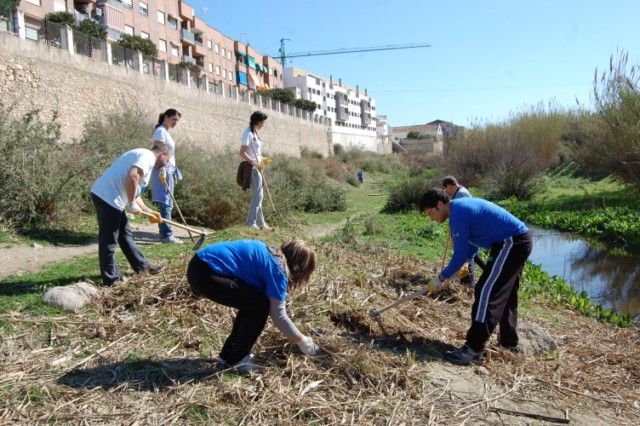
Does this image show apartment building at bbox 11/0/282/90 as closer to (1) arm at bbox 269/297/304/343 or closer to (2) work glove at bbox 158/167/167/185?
(2) work glove at bbox 158/167/167/185

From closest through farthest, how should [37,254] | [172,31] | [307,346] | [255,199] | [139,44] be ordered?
1. [307,346]
2. [37,254]
3. [255,199]
4. [139,44]
5. [172,31]

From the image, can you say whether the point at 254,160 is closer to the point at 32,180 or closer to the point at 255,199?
the point at 255,199

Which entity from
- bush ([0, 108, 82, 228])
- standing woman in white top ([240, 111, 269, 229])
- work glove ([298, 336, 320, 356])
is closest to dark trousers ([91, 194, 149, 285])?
work glove ([298, 336, 320, 356])

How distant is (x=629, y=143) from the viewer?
18281 mm

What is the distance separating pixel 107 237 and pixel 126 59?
58.3ft

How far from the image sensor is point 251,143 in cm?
859

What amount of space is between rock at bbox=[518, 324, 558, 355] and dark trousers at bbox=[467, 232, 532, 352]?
584 millimetres

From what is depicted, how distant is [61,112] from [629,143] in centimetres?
1795

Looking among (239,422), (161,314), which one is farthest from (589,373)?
(161,314)

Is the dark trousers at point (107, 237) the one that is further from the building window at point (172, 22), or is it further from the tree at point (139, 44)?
the building window at point (172, 22)

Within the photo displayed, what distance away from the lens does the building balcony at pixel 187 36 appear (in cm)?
5162

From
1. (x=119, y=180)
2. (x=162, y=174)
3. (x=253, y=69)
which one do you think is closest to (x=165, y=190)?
(x=162, y=174)

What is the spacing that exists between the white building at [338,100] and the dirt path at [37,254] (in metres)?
54.7

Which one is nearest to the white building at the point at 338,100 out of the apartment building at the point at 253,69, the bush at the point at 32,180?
the apartment building at the point at 253,69
